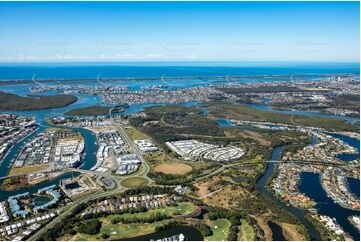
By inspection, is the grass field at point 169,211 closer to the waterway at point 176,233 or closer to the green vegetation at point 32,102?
the waterway at point 176,233

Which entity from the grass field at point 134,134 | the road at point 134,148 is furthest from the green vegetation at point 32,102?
the grass field at point 134,134

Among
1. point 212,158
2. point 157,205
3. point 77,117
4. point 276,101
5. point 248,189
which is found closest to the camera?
point 157,205

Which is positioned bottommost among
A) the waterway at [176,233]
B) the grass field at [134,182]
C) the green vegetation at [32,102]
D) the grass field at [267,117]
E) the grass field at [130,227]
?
the waterway at [176,233]

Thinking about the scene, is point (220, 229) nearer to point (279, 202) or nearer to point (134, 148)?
point (279, 202)

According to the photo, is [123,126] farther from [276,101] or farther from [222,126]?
[276,101]

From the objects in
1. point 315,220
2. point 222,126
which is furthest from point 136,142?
point 315,220

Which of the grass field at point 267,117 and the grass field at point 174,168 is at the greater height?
the grass field at point 267,117
